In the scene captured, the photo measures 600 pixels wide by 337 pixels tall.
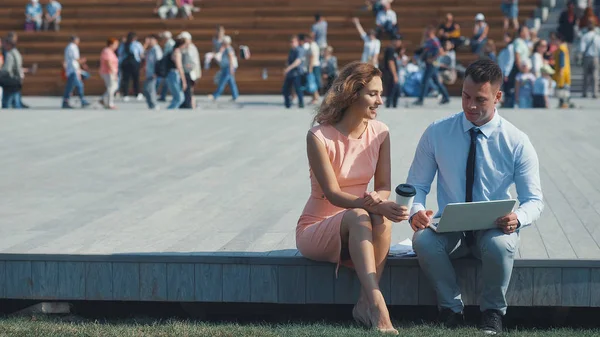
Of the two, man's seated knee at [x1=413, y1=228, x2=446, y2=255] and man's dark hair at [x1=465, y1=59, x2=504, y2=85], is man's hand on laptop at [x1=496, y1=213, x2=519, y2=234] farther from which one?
man's dark hair at [x1=465, y1=59, x2=504, y2=85]

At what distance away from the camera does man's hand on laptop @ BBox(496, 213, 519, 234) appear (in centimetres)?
557

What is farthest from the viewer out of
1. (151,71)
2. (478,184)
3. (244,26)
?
(244,26)

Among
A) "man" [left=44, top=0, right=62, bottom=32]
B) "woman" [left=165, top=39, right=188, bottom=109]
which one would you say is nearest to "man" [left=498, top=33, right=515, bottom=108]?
"woman" [left=165, top=39, right=188, bottom=109]

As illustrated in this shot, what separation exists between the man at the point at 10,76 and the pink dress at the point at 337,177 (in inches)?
585

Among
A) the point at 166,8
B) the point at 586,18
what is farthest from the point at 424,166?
the point at 166,8

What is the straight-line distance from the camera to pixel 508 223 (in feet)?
18.3

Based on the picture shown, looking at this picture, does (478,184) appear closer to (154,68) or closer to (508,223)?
(508,223)

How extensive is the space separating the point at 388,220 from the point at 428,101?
17.2 m

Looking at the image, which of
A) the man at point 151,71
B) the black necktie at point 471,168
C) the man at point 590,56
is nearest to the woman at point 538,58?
the man at point 590,56

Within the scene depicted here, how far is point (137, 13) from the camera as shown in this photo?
2884 cm

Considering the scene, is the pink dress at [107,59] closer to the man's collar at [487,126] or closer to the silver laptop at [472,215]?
the man's collar at [487,126]

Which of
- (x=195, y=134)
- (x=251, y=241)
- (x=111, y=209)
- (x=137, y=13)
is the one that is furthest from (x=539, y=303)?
(x=137, y=13)

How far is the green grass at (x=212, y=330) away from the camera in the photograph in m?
5.46

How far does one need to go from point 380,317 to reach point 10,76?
51.2ft
